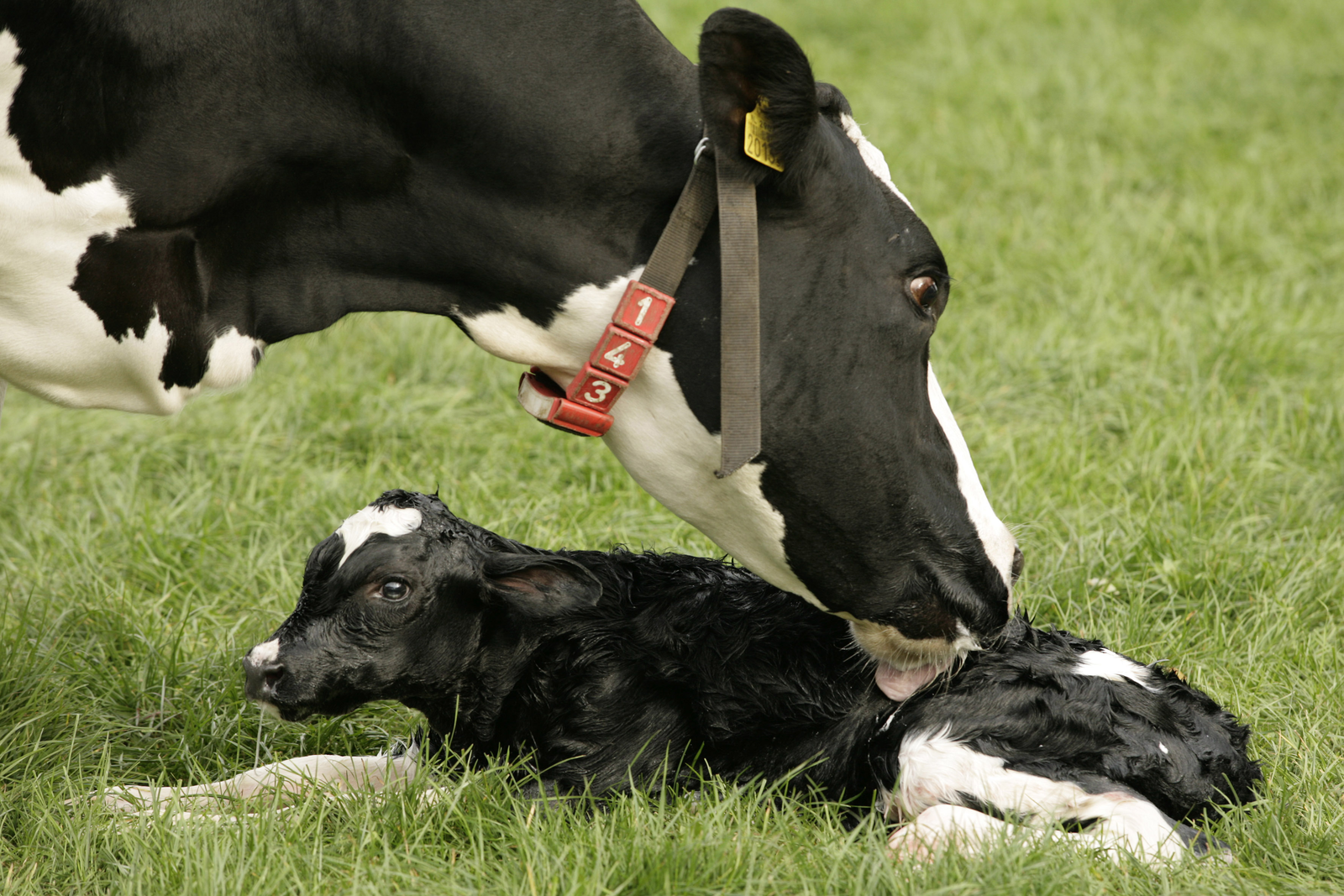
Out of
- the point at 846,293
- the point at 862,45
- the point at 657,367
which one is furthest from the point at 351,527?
the point at 862,45

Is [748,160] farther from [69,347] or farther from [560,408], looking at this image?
[69,347]

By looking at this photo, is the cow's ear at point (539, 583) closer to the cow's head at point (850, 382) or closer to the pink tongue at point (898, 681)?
the cow's head at point (850, 382)

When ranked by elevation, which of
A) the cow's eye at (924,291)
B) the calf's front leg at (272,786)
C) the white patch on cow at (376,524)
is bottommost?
the calf's front leg at (272,786)

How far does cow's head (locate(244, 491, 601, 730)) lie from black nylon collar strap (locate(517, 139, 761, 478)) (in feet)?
2.41

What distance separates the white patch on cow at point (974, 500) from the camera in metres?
Result: 3.05

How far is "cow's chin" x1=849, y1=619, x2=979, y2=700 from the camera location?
3.16m

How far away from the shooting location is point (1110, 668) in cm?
350

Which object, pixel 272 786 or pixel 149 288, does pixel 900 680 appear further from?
pixel 149 288

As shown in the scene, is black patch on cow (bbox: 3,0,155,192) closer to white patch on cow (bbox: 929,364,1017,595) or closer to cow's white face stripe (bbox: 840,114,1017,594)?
cow's white face stripe (bbox: 840,114,1017,594)

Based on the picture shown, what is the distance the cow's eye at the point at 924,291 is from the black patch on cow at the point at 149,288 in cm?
143

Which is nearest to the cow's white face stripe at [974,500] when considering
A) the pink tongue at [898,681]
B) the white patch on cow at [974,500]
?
the white patch on cow at [974,500]

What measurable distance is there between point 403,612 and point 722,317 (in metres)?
1.18

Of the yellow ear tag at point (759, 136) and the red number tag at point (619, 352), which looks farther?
the red number tag at point (619, 352)

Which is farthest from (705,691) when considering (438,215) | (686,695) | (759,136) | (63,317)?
(63,317)
